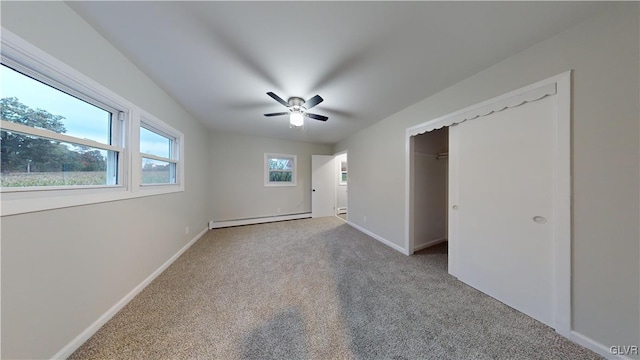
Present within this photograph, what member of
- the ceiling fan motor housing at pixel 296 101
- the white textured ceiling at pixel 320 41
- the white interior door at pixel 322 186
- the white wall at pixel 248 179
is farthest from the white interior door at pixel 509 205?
the white wall at pixel 248 179

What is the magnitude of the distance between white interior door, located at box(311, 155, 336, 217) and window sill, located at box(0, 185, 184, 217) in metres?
3.70

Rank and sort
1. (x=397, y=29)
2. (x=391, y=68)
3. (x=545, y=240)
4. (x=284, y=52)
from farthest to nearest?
(x=391, y=68) < (x=284, y=52) < (x=545, y=240) < (x=397, y=29)

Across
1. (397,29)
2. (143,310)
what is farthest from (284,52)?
(143,310)

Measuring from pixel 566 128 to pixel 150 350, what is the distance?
3348 mm

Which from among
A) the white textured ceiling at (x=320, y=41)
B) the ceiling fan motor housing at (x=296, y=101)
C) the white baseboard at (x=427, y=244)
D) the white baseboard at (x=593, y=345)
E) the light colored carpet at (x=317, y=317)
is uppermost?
the white textured ceiling at (x=320, y=41)

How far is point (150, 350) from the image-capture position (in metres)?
1.24

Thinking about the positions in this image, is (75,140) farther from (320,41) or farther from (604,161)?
(604,161)

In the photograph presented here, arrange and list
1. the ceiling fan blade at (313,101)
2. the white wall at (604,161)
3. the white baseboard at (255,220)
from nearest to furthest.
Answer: the white wall at (604,161), the ceiling fan blade at (313,101), the white baseboard at (255,220)

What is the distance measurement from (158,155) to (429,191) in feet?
13.2

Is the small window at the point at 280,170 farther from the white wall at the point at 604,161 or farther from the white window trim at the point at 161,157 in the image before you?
the white wall at the point at 604,161

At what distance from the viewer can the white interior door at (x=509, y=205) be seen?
1.47 m

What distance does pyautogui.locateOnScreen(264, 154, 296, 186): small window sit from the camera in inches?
186

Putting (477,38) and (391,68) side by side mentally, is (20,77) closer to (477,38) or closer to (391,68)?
(391,68)

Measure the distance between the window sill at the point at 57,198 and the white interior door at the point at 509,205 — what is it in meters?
3.42
